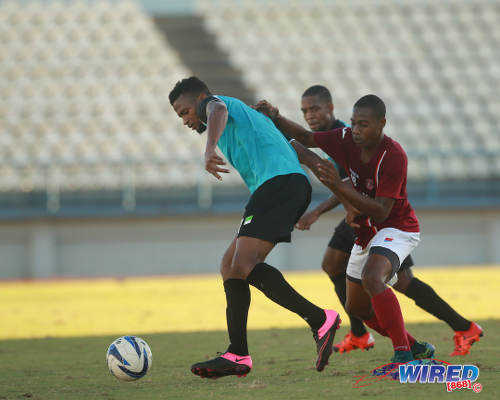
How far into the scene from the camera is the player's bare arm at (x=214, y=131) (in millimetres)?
4148

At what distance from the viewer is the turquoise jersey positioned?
4.57 metres

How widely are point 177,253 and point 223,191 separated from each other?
175 cm

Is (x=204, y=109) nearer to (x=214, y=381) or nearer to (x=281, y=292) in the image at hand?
(x=281, y=292)

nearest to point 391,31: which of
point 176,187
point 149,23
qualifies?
point 149,23

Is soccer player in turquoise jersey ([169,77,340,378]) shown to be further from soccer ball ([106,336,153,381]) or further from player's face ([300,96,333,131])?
player's face ([300,96,333,131])

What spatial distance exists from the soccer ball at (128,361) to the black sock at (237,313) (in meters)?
0.53

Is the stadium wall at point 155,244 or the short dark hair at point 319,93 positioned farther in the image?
the stadium wall at point 155,244

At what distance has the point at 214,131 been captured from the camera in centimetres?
430

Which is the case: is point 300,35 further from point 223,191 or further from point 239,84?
point 223,191

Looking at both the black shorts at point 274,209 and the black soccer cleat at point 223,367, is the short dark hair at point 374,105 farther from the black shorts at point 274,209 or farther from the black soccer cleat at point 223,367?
the black soccer cleat at point 223,367

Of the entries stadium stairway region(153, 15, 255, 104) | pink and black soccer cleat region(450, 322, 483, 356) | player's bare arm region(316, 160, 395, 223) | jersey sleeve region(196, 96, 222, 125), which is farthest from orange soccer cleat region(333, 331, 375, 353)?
stadium stairway region(153, 15, 255, 104)

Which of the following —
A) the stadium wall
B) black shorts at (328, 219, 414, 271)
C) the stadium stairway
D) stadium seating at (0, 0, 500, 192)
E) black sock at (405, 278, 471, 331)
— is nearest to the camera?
black sock at (405, 278, 471, 331)

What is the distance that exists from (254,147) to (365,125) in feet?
2.25

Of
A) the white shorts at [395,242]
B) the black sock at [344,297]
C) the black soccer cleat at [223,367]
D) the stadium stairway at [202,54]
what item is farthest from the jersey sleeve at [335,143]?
the stadium stairway at [202,54]
